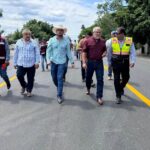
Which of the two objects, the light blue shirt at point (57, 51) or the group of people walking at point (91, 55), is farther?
the light blue shirt at point (57, 51)

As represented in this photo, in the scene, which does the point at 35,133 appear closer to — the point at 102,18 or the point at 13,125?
the point at 13,125

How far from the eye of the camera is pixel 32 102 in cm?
1112

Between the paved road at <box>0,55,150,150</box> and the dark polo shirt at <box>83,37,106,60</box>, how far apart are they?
113 cm

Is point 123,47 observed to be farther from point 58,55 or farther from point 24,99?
point 24,99

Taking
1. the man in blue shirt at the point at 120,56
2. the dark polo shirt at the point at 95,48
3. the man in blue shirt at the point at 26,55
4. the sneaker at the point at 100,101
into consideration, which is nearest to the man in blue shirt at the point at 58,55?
the dark polo shirt at the point at 95,48

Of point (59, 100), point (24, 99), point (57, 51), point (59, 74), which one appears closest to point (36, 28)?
point (24, 99)

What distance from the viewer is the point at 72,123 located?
338 inches

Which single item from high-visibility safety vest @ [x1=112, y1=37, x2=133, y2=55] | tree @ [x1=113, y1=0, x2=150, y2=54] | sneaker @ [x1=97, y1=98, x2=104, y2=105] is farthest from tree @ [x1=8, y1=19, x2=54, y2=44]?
sneaker @ [x1=97, y1=98, x2=104, y2=105]

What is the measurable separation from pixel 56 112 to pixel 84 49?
191 centimetres

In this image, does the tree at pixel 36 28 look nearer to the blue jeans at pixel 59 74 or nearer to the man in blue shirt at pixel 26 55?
the man in blue shirt at pixel 26 55

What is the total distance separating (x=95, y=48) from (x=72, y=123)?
2747 millimetres

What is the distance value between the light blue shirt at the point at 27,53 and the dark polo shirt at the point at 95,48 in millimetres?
1648

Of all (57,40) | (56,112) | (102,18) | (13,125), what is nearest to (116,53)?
(57,40)

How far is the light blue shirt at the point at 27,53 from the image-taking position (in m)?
11.9
